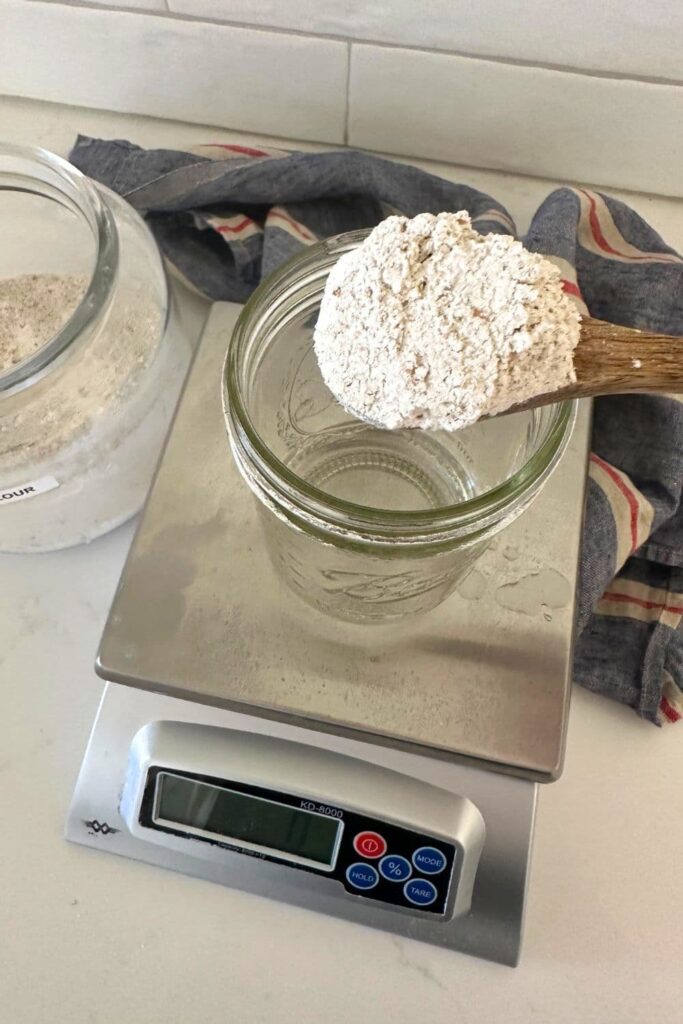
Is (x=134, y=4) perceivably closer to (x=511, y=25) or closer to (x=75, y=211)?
(x=75, y=211)

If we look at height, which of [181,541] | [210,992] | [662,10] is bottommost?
[210,992]

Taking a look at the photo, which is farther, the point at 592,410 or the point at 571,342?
the point at 592,410

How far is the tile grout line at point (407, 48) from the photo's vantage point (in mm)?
593

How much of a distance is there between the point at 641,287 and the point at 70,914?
1.91ft

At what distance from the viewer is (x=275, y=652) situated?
0.49m

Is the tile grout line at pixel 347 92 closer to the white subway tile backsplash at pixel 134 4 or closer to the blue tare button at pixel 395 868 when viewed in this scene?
the white subway tile backsplash at pixel 134 4

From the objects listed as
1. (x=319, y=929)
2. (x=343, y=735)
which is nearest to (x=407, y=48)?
(x=343, y=735)

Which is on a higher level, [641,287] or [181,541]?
[641,287]

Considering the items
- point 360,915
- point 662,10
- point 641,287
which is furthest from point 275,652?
point 662,10

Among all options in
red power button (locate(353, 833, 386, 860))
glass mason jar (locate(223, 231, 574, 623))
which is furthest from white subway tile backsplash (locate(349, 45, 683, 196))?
red power button (locate(353, 833, 386, 860))

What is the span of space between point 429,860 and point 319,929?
0.09m

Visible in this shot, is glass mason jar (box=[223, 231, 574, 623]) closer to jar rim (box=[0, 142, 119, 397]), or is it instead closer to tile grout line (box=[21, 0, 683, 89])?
jar rim (box=[0, 142, 119, 397])

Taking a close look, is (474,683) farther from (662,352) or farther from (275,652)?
(662,352)

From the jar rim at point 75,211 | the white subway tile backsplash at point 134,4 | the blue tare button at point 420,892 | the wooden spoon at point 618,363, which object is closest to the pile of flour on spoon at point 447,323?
the wooden spoon at point 618,363
